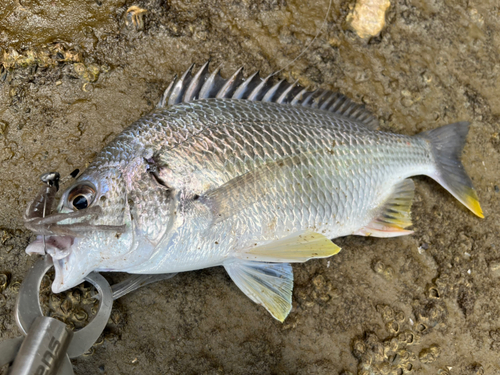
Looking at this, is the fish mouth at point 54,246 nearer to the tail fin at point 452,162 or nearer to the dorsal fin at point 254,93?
the dorsal fin at point 254,93

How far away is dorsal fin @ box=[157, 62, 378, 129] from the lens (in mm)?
1987

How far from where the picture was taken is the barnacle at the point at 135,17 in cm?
227

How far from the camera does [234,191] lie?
1.72m

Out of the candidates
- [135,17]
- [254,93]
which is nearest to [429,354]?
[254,93]

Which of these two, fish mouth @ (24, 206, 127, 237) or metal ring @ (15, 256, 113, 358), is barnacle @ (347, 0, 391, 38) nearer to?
fish mouth @ (24, 206, 127, 237)

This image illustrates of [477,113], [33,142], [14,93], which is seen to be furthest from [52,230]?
[477,113]

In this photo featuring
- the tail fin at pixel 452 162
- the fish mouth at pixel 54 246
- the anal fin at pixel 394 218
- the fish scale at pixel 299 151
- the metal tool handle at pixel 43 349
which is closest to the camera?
the metal tool handle at pixel 43 349

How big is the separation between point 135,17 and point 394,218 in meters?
2.13

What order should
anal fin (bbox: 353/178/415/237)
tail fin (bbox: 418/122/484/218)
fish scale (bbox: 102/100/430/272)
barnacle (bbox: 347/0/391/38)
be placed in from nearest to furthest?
fish scale (bbox: 102/100/430/272), anal fin (bbox: 353/178/415/237), tail fin (bbox: 418/122/484/218), barnacle (bbox: 347/0/391/38)

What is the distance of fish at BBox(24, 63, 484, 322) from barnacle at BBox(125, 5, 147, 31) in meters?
0.63

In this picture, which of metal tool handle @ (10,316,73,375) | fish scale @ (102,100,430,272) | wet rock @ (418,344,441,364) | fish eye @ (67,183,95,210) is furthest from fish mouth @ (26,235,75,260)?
wet rock @ (418,344,441,364)

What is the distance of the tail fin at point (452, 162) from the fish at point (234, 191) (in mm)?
147

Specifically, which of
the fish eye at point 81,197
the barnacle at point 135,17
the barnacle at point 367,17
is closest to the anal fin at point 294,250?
the fish eye at point 81,197

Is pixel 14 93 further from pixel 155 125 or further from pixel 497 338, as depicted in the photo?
pixel 497 338
